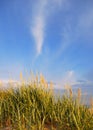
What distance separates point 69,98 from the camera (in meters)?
9.59

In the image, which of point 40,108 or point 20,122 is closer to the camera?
point 20,122

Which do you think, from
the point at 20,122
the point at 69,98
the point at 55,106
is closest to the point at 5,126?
the point at 20,122

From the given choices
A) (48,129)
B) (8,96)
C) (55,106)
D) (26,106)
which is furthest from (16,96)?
(48,129)

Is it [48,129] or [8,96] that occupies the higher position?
[8,96]

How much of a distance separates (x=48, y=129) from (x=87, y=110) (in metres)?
1.68

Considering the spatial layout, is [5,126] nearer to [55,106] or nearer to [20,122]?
[20,122]

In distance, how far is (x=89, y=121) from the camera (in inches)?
324

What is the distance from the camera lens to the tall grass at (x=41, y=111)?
8.20 metres

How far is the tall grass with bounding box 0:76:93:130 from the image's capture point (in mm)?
8203

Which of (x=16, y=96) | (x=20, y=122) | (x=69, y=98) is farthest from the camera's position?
(x=16, y=96)

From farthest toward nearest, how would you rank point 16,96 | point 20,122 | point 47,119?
point 16,96 < point 47,119 < point 20,122

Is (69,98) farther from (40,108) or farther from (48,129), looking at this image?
(48,129)

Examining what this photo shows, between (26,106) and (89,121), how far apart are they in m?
2.22

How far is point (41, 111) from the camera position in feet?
29.4
